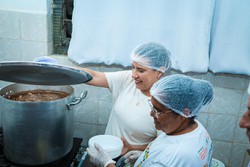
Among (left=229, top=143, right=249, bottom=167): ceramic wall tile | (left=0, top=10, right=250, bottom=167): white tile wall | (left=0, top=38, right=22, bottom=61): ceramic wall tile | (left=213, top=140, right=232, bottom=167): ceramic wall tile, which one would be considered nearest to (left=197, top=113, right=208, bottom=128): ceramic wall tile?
(left=0, top=10, right=250, bottom=167): white tile wall

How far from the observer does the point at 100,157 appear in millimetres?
1081

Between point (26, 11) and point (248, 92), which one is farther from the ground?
point (26, 11)

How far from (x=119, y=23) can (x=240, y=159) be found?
4.27ft

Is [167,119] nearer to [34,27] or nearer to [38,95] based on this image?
[38,95]

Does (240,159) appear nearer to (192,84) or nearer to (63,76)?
(192,84)

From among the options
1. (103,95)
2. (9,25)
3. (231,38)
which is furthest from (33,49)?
(231,38)

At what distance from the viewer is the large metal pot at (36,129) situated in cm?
95

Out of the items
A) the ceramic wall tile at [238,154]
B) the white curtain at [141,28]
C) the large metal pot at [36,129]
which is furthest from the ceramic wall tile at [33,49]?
the ceramic wall tile at [238,154]

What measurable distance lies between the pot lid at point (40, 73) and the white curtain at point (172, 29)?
0.59 meters

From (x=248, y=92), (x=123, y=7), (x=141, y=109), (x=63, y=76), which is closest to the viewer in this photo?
(x=63, y=76)

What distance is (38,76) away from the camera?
104cm

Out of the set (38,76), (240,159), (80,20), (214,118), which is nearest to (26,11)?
(80,20)

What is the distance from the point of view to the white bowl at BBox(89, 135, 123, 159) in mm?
1129

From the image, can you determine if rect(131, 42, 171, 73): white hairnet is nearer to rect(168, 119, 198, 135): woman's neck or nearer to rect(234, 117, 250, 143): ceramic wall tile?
rect(168, 119, 198, 135): woman's neck
